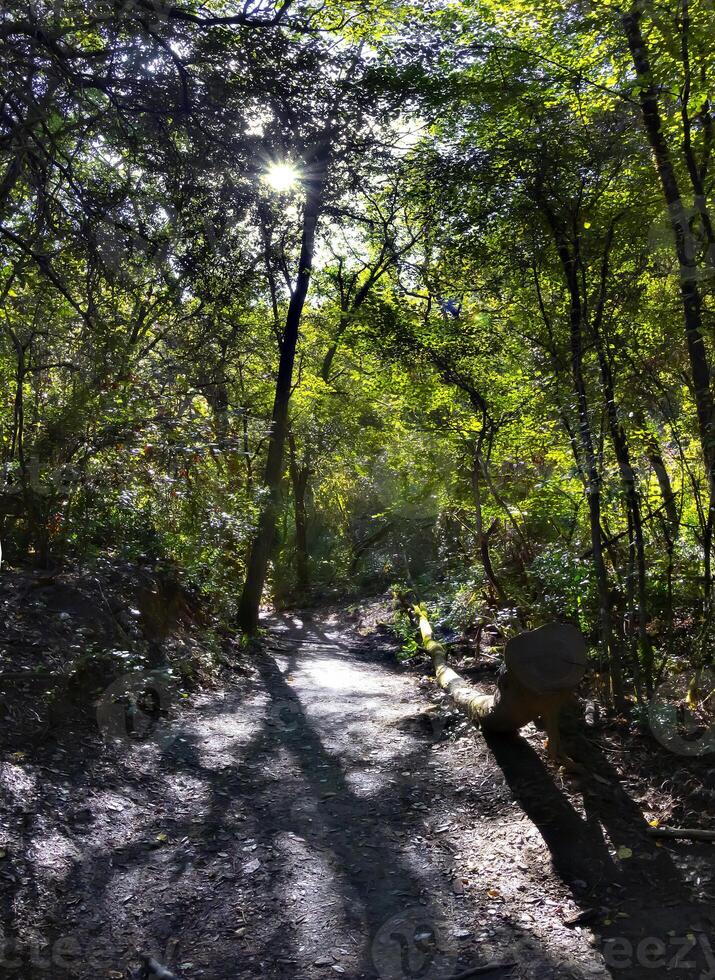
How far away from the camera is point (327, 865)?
14.1 ft

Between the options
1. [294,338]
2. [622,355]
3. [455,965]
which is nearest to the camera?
[455,965]

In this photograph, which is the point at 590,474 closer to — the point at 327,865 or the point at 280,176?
the point at 327,865

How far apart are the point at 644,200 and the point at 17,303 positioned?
535 cm

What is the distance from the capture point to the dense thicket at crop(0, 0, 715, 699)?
5.34m

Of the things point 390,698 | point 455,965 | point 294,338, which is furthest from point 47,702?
point 294,338

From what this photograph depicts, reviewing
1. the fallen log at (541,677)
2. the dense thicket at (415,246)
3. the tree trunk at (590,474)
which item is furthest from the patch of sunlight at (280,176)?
the fallen log at (541,677)

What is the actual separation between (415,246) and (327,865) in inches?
338

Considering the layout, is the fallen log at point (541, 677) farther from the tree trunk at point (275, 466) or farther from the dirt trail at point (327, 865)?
the tree trunk at point (275, 466)

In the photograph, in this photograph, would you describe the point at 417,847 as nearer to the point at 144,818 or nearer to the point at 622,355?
the point at 144,818

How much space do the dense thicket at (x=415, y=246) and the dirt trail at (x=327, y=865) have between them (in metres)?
1.83

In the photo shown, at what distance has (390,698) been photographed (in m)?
8.30

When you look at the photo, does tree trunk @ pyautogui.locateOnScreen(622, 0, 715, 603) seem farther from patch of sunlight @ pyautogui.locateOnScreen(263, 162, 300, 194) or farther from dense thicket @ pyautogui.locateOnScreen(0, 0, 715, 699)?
patch of sunlight @ pyautogui.locateOnScreen(263, 162, 300, 194)

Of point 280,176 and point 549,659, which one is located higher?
point 280,176

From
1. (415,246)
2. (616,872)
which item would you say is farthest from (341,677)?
(415,246)
